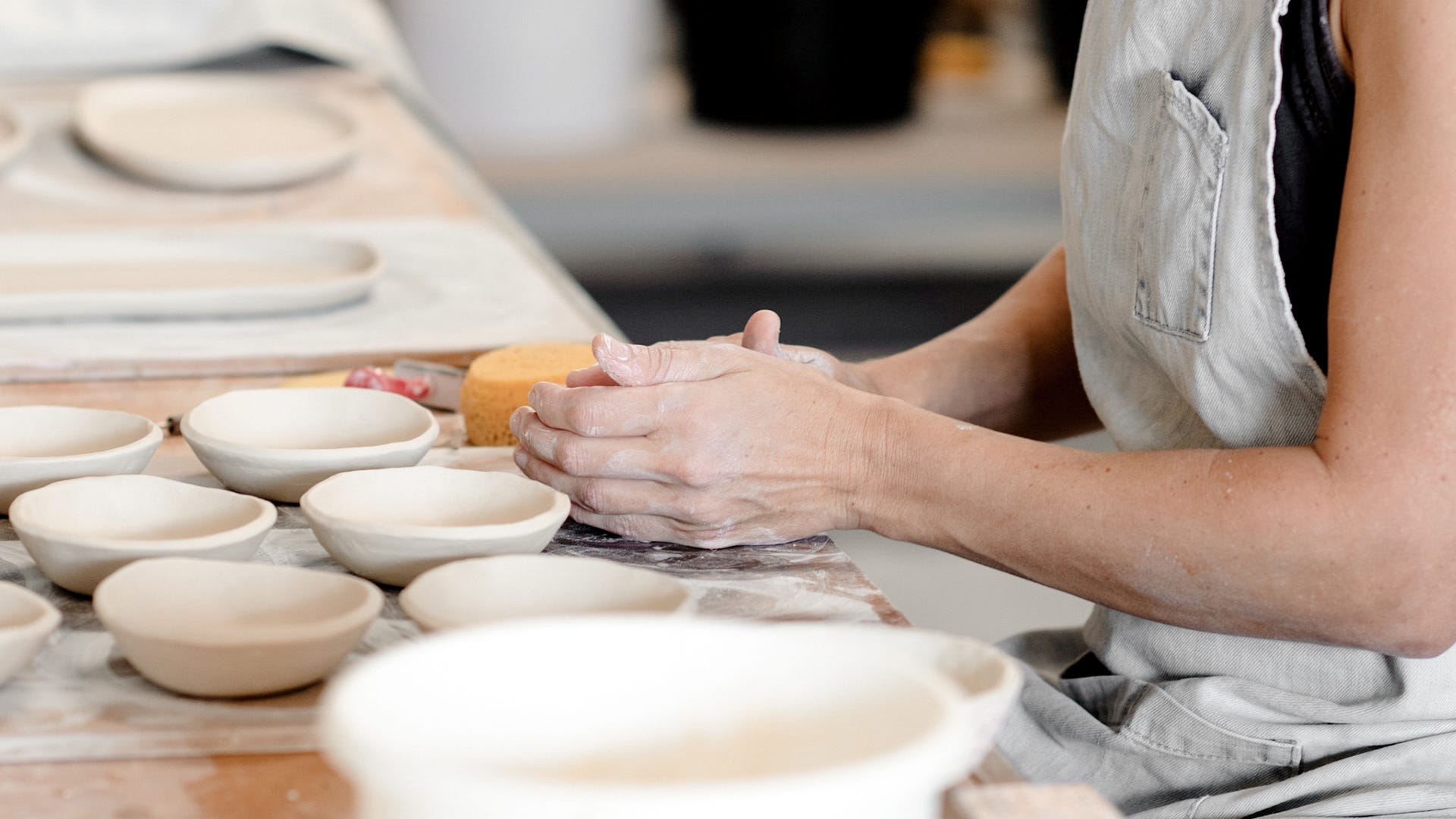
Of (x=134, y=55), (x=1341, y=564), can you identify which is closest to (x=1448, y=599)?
(x=1341, y=564)

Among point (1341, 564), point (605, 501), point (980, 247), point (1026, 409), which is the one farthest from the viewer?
point (980, 247)

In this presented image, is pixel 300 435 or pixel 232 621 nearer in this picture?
pixel 232 621

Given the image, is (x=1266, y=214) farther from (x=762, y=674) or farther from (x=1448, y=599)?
(x=762, y=674)

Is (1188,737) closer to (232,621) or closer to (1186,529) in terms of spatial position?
(1186,529)

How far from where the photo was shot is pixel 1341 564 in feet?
2.56

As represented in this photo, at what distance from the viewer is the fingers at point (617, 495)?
0.88m

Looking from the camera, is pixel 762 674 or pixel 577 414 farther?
pixel 577 414

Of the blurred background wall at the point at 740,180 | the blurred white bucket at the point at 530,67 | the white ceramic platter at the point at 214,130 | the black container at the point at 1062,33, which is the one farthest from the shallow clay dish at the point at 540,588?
the black container at the point at 1062,33

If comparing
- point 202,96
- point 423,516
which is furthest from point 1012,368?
point 202,96

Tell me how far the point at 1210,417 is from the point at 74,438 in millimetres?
732

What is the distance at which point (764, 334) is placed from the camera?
3.22ft

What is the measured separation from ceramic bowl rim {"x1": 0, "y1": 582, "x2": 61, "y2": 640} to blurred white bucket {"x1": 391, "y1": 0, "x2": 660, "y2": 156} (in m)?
2.80

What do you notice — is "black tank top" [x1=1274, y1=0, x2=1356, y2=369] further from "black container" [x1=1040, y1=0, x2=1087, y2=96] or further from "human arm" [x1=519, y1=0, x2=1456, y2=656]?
"black container" [x1=1040, y1=0, x2=1087, y2=96]

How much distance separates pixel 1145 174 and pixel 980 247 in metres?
2.55
